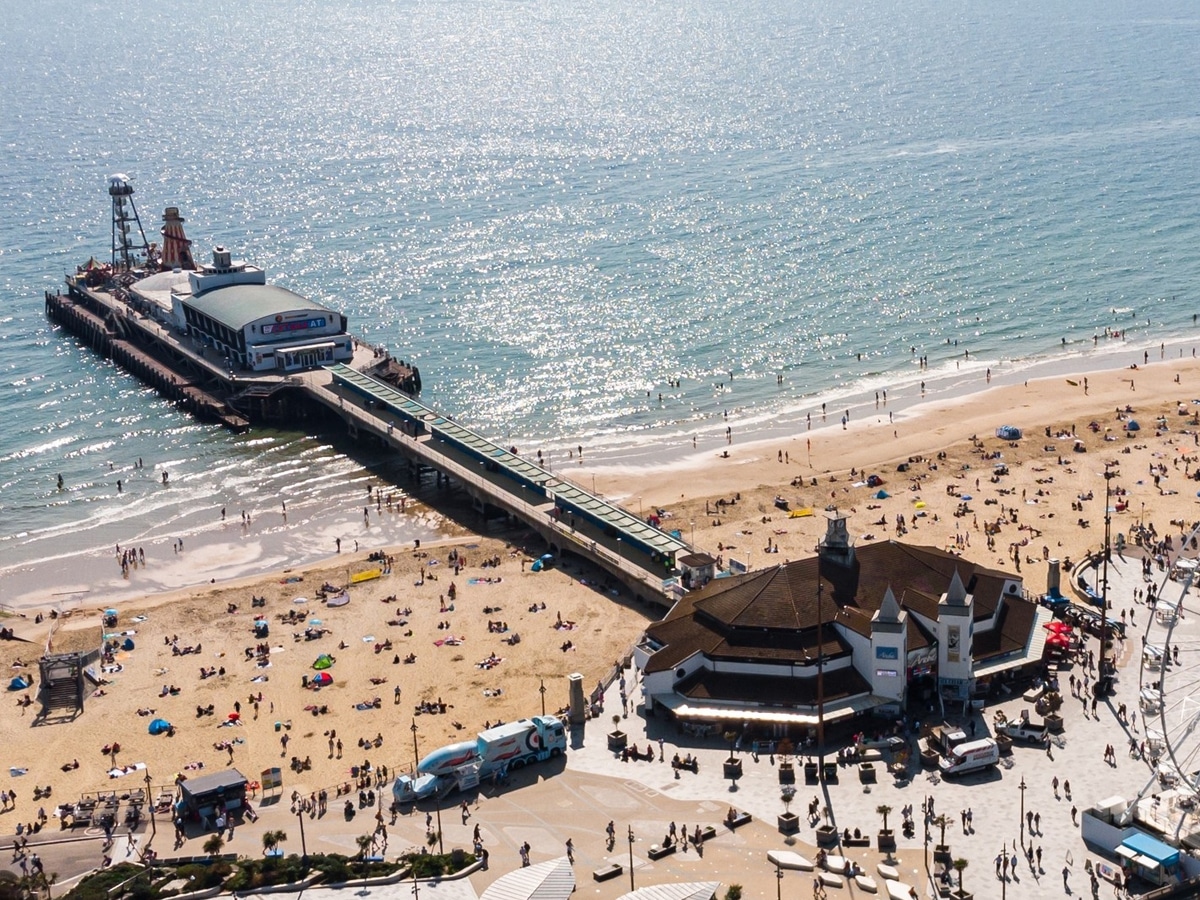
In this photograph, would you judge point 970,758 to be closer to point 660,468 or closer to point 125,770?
point 125,770

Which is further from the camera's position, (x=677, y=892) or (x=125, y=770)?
(x=125, y=770)

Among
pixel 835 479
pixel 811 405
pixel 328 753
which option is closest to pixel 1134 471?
pixel 835 479

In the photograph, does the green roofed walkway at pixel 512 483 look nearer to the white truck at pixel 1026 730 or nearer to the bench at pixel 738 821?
the white truck at pixel 1026 730

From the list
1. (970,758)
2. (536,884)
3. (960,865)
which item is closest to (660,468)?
(970,758)

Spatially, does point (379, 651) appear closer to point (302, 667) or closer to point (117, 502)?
point (302, 667)

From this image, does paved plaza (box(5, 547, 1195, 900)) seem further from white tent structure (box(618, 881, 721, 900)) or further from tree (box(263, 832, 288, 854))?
white tent structure (box(618, 881, 721, 900))

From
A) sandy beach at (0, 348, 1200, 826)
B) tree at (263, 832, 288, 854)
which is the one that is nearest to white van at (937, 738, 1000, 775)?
sandy beach at (0, 348, 1200, 826)
